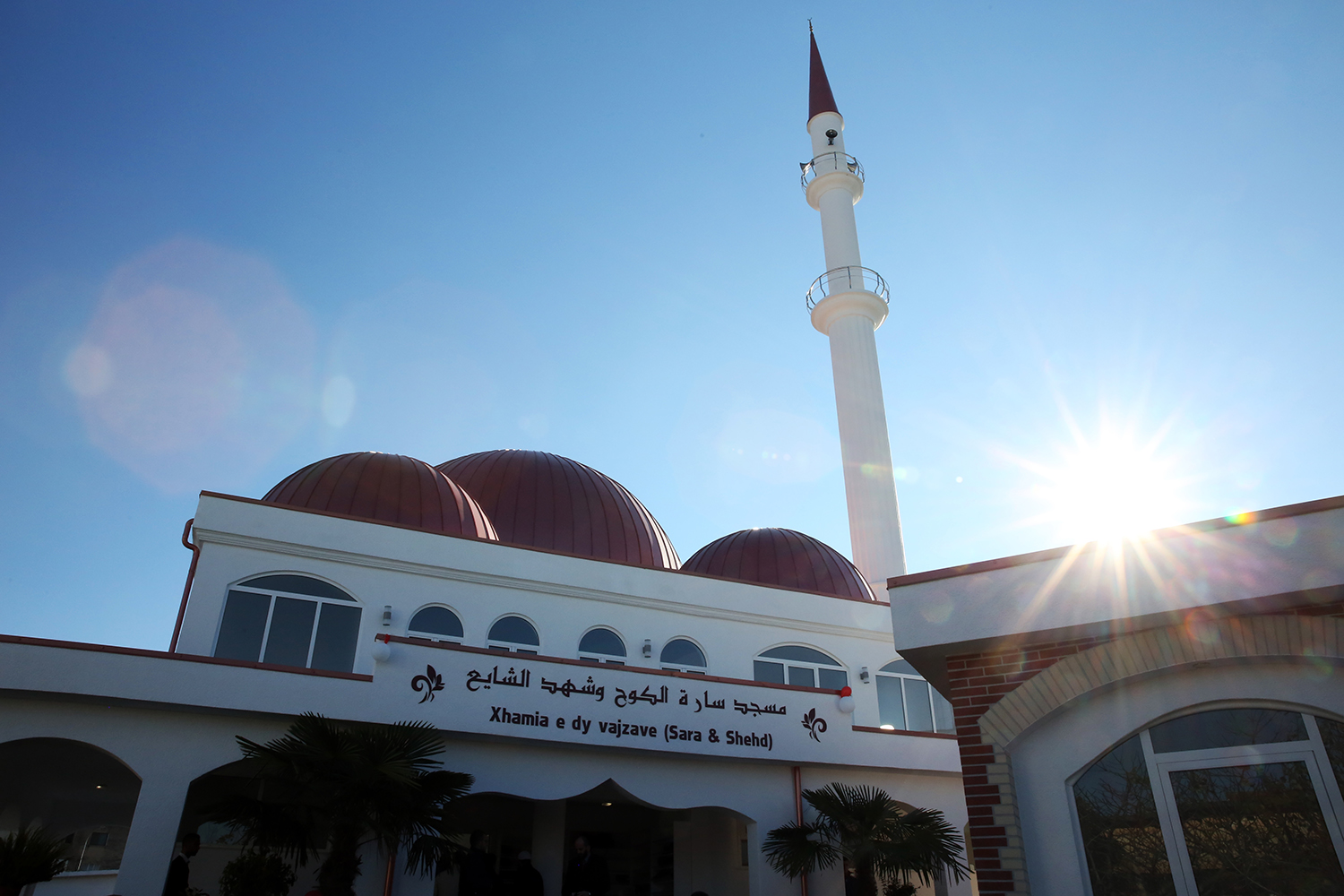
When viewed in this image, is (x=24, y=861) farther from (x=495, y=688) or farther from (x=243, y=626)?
(x=495, y=688)

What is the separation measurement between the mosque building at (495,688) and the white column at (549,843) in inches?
1.6

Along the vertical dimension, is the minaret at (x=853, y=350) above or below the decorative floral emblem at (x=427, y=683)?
above

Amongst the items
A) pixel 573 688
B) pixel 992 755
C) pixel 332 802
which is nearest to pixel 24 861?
pixel 332 802

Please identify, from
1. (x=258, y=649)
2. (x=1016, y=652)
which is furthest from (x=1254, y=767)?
(x=258, y=649)

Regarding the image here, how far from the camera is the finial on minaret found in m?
29.3

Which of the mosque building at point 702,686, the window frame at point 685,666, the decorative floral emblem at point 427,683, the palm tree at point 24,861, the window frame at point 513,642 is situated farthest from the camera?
the window frame at point 685,666

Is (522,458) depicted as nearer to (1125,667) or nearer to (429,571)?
(429,571)

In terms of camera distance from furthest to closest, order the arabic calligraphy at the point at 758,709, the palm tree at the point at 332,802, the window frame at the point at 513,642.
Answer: the window frame at the point at 513,642 < the arabic calligraphy at the point at 758,709 < the palm tree at the point at 332,802

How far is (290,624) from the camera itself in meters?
12.9

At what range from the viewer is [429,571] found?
46.1 ft

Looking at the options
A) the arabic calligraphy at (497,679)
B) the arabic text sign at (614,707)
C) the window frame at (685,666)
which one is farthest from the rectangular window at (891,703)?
the arabic calligraphy at (497,679)

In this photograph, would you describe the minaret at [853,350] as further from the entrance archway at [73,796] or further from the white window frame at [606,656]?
the entrance archway at [73,796]

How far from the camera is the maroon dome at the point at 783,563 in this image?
19.3 meters

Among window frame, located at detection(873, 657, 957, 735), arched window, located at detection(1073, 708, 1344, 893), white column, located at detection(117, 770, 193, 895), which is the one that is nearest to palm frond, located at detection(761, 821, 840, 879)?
window frame, located at detection(873, 657, 957, 735)
